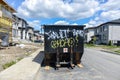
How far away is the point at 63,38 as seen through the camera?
12328mm

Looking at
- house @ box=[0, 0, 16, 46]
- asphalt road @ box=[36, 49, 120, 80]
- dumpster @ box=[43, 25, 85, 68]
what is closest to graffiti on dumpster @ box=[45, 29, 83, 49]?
dumpster @ box=[43, 25, 85, 68]

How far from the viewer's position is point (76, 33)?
492 inches

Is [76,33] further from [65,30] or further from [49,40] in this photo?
[49,40]

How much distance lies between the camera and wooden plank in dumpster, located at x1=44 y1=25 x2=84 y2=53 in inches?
480

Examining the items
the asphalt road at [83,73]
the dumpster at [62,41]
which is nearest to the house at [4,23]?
the dumpster at [62,41]

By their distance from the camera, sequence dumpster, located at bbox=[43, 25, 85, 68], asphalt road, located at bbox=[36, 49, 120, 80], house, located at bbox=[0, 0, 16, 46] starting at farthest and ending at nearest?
house, located at bbox=[0, 0, 16, 46], dumpster, located at bbox=[43, 25, 85, 68], asphalt road, located at bbox=[36, 49, 120, 80]

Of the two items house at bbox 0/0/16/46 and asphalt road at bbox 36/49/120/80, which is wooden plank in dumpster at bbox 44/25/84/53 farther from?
house at bbox 0/0/16/46

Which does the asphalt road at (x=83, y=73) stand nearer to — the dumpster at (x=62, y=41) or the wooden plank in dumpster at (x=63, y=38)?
the dumpster at (x=62, y=41)

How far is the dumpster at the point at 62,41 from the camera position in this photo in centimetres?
1220

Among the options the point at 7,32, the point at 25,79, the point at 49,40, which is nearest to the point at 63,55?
the point at 49,40

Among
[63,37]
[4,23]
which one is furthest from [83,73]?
[4,23]

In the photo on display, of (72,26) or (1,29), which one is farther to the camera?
(1,29)

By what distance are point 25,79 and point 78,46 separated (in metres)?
5.27

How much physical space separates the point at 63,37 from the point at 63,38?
0.06 meters
